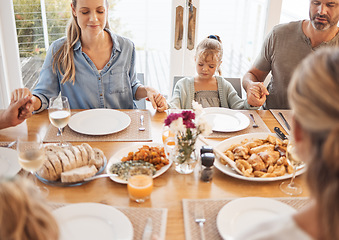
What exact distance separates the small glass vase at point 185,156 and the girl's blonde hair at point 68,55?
1.04 metres

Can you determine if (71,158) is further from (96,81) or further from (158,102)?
(96,81)

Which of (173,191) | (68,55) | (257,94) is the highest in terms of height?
(68,55)

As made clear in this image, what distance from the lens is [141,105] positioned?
254 cm

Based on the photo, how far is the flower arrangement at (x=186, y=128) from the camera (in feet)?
4.19

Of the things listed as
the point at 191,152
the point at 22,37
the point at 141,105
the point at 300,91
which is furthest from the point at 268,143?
the point at 22,37

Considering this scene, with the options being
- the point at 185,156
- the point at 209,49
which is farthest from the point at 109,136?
the point at 209,49

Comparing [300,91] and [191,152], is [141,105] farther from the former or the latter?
[300,91]

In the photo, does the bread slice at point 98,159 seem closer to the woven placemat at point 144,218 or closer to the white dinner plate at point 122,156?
the white dinner plate at point 122,156

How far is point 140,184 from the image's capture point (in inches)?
46.1

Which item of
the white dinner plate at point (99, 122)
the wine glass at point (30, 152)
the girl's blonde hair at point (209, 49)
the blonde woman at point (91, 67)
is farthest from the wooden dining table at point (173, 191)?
the girl's blonde hair at point (209, 49)

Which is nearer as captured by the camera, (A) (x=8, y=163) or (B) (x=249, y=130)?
(A) (x=8, y=163)

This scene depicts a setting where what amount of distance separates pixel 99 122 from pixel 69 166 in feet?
Result: 1.75

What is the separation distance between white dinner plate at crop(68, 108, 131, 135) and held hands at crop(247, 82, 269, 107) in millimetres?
762

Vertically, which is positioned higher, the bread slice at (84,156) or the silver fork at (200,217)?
the bread slice at (84,156)
